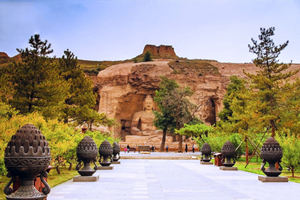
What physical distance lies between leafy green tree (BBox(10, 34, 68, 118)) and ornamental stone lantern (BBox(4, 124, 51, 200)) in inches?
527

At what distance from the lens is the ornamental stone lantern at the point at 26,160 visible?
5.41m

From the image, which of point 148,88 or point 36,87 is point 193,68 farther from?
point 36,87

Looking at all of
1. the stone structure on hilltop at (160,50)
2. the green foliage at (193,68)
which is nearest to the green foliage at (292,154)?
the green foliage at (193,68)

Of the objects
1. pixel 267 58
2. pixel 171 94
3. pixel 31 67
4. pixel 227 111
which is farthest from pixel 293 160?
pixel 171 94

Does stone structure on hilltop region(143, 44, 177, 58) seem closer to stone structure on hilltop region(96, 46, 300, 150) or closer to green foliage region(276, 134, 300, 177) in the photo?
stone structure on hilltop region(96, 46, 300, 150)

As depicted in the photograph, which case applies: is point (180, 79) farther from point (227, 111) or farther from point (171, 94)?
point (227, 111)

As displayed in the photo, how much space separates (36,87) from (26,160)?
14579 millimetres

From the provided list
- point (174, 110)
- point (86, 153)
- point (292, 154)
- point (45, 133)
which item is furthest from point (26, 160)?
point (174, 110)

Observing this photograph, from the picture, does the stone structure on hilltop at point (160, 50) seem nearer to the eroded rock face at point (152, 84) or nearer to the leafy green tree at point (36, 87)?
the eroded rock face at point (152, 84)

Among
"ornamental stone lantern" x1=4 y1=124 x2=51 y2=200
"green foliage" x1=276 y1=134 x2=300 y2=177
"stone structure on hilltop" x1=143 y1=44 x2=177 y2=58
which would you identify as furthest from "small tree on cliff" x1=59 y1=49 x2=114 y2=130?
"stone structure on hilltop" x1=143 y1=44 x2=177 y2=58

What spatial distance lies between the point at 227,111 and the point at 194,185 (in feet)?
89.0

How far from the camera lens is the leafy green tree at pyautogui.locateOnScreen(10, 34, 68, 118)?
62.3ft

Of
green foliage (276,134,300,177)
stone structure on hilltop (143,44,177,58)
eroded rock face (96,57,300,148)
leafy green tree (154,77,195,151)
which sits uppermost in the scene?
stone structure on hilltop (143,44,177,58)

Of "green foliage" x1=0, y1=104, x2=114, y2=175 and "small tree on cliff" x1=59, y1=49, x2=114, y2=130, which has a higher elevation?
"small tree on cliff" x1=59, y1=49, x2=114, y2=130
